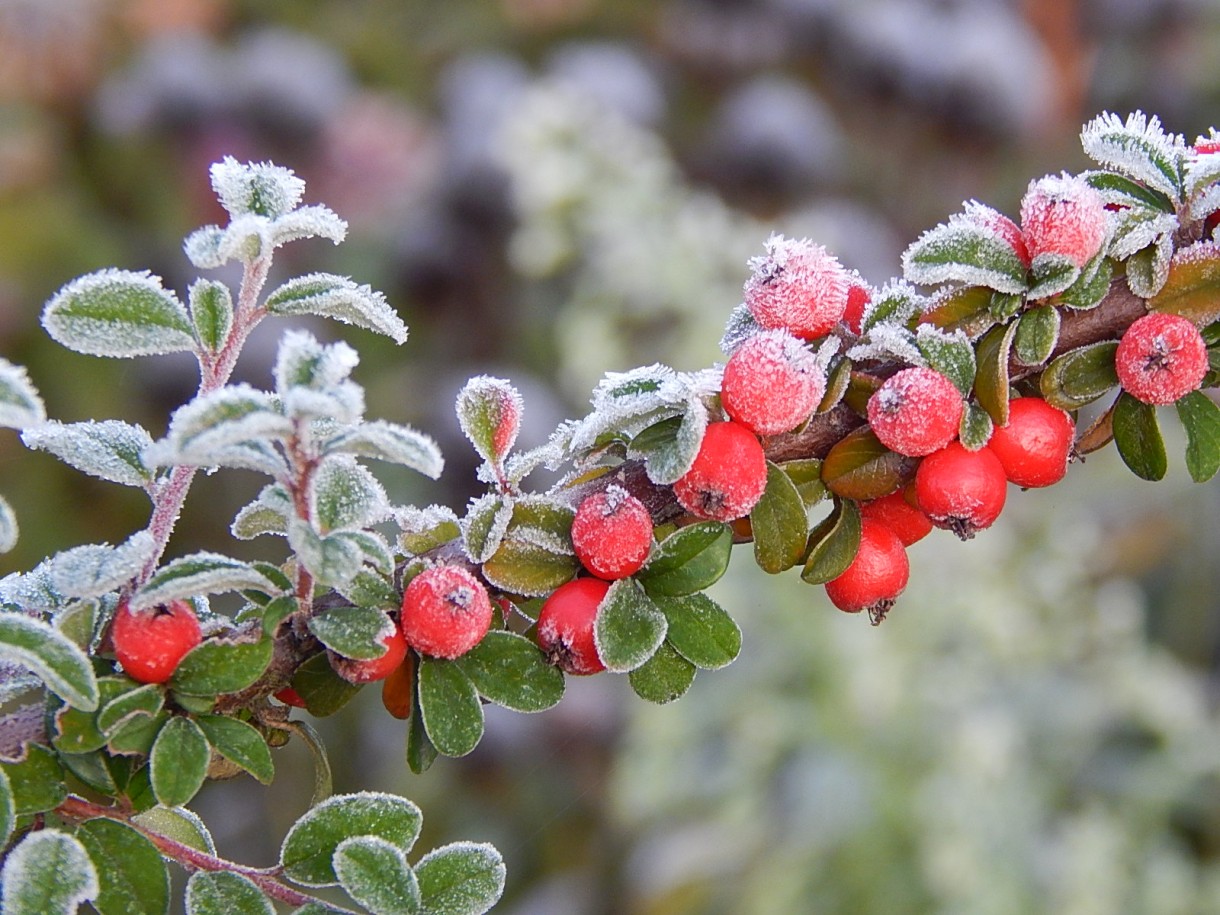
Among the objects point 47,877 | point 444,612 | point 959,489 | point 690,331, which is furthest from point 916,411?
point 690,331

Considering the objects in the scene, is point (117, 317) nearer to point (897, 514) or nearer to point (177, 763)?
point (177, 763)

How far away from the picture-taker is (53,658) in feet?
0.87

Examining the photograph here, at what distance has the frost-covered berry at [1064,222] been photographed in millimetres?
310

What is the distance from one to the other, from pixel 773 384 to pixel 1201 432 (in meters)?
0.13

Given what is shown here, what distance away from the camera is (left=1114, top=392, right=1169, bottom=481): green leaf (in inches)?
13.0

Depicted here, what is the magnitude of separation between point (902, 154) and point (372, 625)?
68.7 inches

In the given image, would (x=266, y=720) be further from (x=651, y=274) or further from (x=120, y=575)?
(x=651, y=274)

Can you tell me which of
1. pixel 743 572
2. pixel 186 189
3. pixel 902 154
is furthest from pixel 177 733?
pixel 902 154

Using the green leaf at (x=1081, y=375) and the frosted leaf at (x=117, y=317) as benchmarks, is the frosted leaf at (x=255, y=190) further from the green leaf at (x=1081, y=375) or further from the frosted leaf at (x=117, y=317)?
the green leaf at (x=1081, y=375)

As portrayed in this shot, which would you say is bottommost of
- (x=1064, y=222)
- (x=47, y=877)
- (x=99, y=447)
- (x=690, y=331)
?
(x=47, y=877)

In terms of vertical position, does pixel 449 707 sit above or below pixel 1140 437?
below

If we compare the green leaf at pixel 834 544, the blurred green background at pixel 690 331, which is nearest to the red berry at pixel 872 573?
the green leaf at pixel 834 544

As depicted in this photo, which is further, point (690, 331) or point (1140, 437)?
point (690, 331)

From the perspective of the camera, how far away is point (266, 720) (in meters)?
0.32
